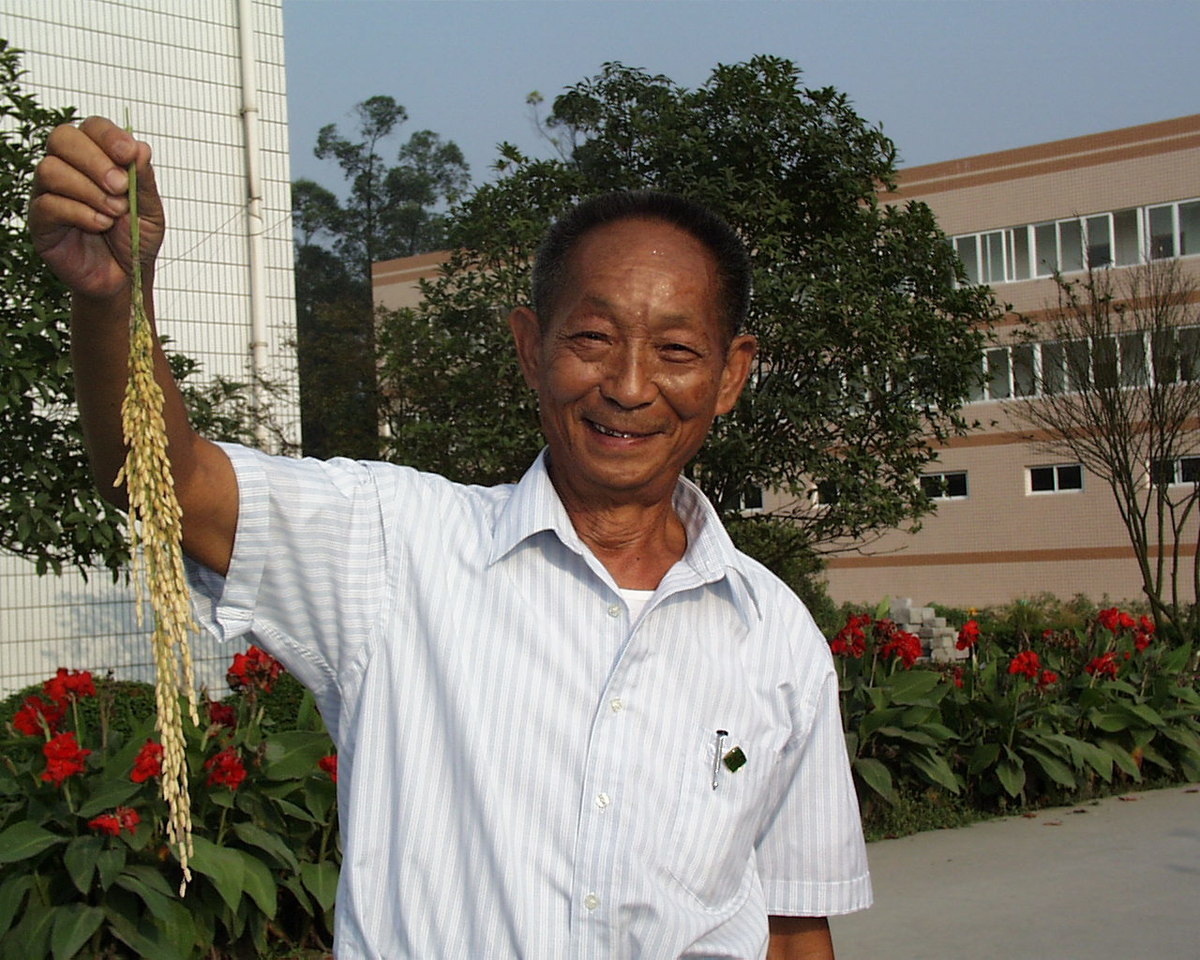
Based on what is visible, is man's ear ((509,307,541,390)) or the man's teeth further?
man's ear ((509,307,541,390))

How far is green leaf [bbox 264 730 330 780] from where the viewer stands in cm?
537

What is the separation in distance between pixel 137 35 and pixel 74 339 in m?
11.7

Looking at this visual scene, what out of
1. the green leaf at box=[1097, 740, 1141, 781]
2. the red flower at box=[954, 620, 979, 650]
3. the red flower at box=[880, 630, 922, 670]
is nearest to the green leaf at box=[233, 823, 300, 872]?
the red flower at box=[880, 630, 922, 670]

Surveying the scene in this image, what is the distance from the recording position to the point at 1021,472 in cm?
3059

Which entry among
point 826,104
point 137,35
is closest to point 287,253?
point 137,35

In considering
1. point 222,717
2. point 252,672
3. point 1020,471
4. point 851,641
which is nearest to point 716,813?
point 222,717

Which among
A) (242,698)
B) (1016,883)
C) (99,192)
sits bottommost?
(1016,883)

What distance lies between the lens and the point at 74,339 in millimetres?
1553

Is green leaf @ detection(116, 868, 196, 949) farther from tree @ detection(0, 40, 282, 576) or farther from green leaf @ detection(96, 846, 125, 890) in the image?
tree @ detection(0, 40, 282, 576)

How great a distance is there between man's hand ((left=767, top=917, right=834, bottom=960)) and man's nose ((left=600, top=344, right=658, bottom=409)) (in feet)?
3.21

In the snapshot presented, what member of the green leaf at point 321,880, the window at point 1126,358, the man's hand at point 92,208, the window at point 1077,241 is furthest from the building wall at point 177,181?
the window at point 1077,241

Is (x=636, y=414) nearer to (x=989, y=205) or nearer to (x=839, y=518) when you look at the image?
(x=839, y=518)

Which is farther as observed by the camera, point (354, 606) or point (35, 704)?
point (35, 704)

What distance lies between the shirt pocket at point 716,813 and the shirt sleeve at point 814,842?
0.21 meters
